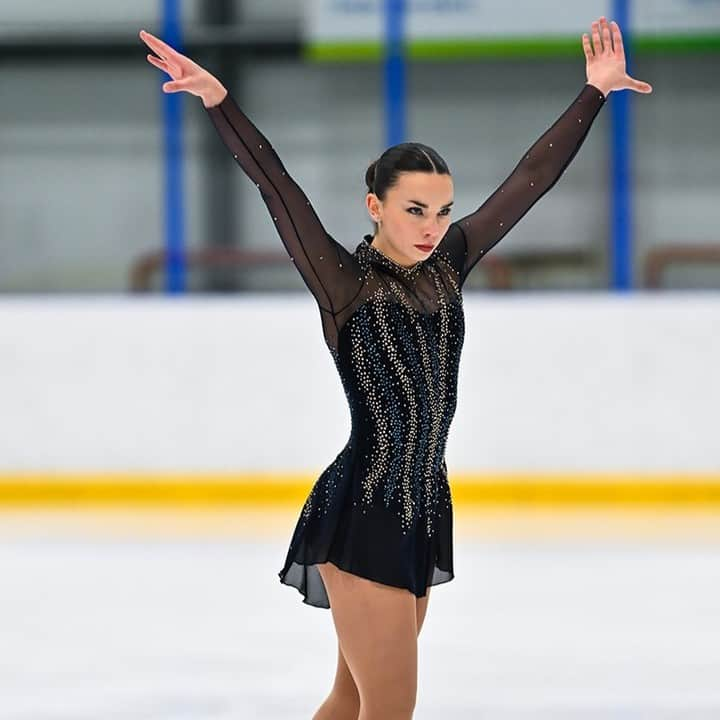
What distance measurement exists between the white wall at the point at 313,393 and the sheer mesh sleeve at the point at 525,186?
3912mm

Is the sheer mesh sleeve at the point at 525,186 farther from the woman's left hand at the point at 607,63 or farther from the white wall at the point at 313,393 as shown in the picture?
the white wall at the point at 313,393

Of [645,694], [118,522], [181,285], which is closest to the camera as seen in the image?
[645,694]

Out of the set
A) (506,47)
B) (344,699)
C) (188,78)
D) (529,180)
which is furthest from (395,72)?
(344,699)

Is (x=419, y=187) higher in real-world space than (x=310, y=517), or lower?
higher

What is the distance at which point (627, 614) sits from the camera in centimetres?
450

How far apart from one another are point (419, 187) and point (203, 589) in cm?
275

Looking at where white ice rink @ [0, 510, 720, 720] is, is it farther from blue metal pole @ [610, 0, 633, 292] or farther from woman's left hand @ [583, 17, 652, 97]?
blue metal pole @ [610, 0, 633, 292]

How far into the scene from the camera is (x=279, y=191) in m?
2.47

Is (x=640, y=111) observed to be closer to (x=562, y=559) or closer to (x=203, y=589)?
(x=562, y=559)

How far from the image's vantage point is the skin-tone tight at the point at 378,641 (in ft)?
7.88

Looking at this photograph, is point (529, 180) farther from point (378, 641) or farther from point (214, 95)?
point (378, 641)

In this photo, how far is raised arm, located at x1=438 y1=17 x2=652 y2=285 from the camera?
2.75 metres

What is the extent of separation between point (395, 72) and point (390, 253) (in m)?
5.34

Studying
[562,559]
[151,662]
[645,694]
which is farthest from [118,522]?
[645,694]
